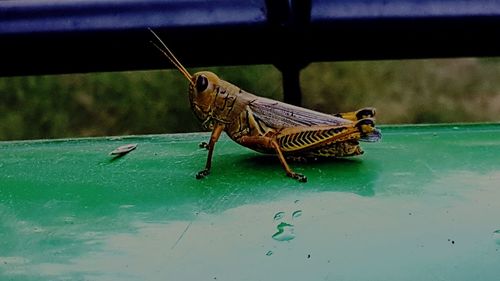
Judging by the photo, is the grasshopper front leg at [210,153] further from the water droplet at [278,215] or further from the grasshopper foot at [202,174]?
the water droplet at [278,215]

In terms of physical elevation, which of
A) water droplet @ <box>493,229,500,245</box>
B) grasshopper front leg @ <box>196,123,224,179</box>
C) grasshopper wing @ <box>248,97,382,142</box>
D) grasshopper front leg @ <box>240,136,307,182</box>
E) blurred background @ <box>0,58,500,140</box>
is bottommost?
blurred background @ <box>0,58,500,140</box>

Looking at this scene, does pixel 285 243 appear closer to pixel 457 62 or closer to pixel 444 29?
pixel 444 29

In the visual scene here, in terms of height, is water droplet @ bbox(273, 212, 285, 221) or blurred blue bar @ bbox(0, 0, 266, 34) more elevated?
water droplet @ bbox(273, 212, 285, 221)

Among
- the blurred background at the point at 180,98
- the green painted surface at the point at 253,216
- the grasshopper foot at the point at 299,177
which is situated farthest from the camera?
the blurred background at the point at 180,98

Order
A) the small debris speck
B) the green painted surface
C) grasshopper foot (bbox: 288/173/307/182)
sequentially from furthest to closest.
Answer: the small debris speck, grasshopper foot (bbox: 288/173/307/182), the green painted surface

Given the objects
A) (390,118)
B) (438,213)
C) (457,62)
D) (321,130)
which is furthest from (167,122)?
(438,213)

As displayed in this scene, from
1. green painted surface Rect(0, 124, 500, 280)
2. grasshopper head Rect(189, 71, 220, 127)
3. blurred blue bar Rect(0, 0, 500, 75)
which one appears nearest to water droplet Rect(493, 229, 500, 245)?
green painted surface Rect(0, 124, 500, 280)

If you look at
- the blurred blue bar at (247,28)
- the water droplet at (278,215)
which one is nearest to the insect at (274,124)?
the water droplet at (278,215)

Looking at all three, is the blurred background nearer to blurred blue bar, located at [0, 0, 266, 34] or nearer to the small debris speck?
blurred blue bar, located at [0, 0, 266, 34]
